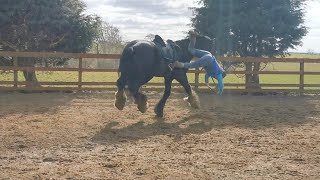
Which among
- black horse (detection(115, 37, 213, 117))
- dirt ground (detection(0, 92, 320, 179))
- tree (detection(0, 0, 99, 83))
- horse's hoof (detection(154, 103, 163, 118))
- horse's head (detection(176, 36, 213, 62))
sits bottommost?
dirt ground (detection(0, 92, 320, 179))

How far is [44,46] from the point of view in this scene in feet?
47.0

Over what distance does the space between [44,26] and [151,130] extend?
8.08 meters

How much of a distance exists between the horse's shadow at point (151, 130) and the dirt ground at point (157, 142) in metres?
0.02

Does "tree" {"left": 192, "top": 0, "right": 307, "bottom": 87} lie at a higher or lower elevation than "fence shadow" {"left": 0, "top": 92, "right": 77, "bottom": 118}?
higher

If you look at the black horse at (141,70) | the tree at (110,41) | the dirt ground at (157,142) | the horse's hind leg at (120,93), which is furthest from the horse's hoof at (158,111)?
the tree at (110,41)

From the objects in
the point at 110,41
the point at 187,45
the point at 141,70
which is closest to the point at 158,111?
the point at 141,70

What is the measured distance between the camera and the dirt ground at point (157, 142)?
15.3 ft

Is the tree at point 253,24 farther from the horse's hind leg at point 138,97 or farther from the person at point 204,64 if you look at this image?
the horse's hind leg at point 138,97

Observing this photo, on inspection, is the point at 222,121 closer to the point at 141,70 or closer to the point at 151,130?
the point at 151,130

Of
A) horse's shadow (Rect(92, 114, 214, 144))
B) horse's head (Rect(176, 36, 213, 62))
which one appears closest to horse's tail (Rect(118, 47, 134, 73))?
horse's shadow (Rect(92, 114, 214, 144))

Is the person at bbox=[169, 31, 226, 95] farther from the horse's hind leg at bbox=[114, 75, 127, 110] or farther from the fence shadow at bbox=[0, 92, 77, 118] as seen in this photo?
the fence shadow at bbox=[0, 92, 77, 118]

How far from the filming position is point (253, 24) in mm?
14258

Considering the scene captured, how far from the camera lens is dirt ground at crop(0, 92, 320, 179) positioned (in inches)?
183

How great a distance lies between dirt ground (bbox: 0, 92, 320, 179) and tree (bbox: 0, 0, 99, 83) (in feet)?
13.4
